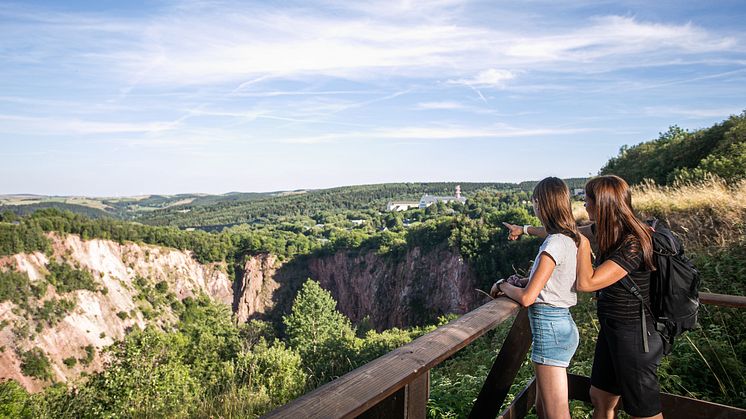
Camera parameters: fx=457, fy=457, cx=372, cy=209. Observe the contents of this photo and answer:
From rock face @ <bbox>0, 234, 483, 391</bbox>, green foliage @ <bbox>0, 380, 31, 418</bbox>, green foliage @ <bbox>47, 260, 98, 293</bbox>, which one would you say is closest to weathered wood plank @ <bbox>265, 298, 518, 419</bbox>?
green foliage @ <bbox>0, 380, 31, 418</bbox>

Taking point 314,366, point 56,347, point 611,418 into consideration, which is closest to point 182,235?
point 56,347

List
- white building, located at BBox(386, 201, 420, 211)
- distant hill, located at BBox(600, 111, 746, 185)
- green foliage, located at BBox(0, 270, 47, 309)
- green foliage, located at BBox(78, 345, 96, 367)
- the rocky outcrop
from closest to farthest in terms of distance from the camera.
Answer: distant hill, located at BBox(600, 111, 746, 185)
green foliage, located at BBox(0, 270, 47, 309)
green foliage, located at BBox(78, 345, 96, 367)
the rocky outcrop
white building, located at BBox(386, 201, 420, 211)

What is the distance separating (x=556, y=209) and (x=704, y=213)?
7397mm

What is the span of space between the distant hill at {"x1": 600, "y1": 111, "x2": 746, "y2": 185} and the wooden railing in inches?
386

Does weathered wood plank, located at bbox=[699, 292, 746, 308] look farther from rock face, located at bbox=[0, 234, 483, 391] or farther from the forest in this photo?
rock face, located at bbox=[0, 234, 483, 391]

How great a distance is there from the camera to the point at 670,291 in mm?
2018

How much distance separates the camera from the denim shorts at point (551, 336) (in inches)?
81.8

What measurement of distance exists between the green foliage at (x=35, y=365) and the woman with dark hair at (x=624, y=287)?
162ft

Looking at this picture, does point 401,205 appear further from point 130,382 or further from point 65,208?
point 130,382

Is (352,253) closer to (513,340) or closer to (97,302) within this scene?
(97,302)

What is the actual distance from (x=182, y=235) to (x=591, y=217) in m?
71.8

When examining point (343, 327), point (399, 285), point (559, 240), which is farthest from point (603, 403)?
point (399, 285)

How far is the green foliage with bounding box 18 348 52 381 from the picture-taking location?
39.0m

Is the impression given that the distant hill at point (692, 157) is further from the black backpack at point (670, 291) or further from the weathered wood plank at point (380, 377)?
the weathered wood plank at point (380, 377)
